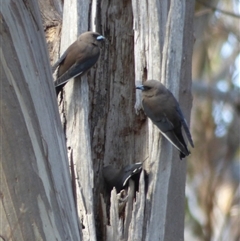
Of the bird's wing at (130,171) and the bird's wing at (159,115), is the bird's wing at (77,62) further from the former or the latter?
the bird's wing at (130,171)

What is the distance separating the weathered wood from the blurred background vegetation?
476 cm

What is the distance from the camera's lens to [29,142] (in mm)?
2320

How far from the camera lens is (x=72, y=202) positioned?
98.4 inches

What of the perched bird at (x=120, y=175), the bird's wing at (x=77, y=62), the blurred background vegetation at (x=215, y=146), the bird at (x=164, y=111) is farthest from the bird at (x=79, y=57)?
the blurred background vegetation at (x=215, y=146)

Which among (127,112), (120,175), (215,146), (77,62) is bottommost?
(215,146)

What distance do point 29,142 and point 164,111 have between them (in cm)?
92

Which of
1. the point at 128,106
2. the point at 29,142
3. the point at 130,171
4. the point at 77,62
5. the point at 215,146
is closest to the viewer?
the point at 29,142

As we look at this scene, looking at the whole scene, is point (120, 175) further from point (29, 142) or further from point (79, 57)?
point (29, 142)

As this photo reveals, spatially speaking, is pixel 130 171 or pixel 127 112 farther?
pixel 127 112

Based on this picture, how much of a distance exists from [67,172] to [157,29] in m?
1.00

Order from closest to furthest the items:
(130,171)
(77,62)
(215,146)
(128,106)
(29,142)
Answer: (29,142), (130,171), (77,62), (128,106), (215,146)

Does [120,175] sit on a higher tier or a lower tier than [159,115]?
lower

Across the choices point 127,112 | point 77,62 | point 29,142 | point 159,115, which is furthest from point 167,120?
point 29,142

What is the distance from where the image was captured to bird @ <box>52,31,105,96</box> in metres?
3.20
